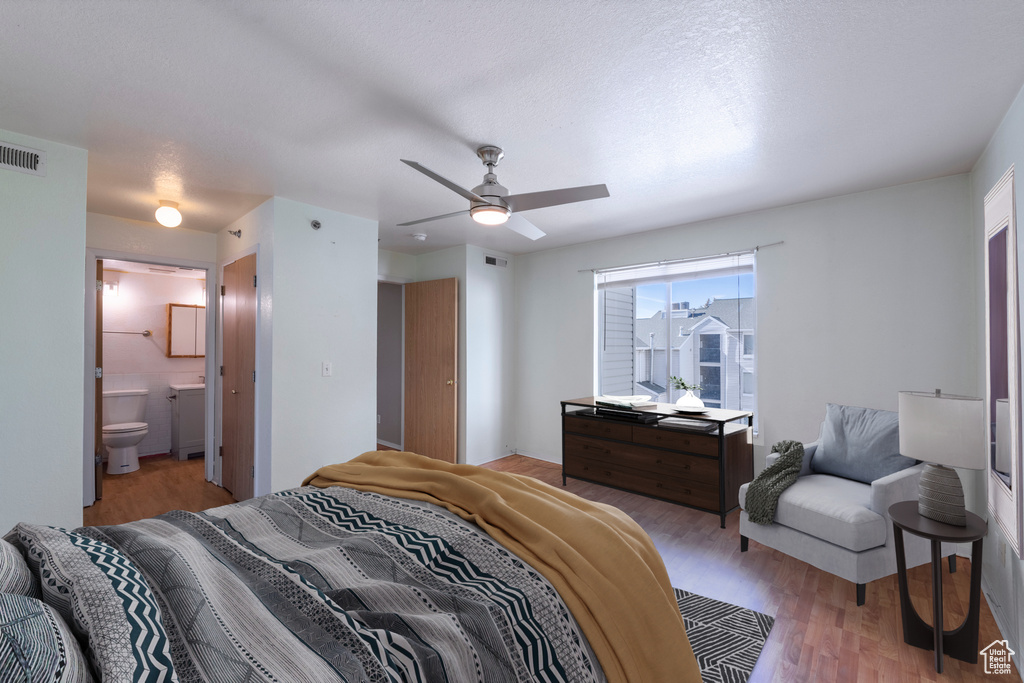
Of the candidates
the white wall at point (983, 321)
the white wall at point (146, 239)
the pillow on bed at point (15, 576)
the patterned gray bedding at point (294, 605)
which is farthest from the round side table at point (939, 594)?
the white wall at point (146, 239)

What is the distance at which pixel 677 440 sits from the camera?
3.58 metres

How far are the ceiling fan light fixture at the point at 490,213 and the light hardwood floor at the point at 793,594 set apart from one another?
227cm

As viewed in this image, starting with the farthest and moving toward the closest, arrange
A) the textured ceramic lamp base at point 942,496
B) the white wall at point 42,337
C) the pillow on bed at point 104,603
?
the white wall at point 42,337, the textured ceramic lamp base at point 942,496, the pillow on bed at point 104,603

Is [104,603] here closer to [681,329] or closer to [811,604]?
[811,604]

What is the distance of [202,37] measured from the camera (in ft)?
5.56

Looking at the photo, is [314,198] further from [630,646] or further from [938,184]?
[938,184]

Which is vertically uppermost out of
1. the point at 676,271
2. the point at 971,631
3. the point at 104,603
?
the point at 676,271

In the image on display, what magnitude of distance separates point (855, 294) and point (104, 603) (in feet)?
13.8

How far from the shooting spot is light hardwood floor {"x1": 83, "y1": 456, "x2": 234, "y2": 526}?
3549 millimetres

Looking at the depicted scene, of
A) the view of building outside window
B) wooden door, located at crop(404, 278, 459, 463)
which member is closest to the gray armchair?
the view of building outside window

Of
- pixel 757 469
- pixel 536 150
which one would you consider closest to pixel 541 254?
pixel 536 150

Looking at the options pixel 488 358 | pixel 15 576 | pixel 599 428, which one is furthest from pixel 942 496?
pixel 488 358

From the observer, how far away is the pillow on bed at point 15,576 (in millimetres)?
878

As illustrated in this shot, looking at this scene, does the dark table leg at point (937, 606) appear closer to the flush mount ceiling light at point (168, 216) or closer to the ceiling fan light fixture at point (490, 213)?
the ceiling fan light fixture at point (490, 213)
